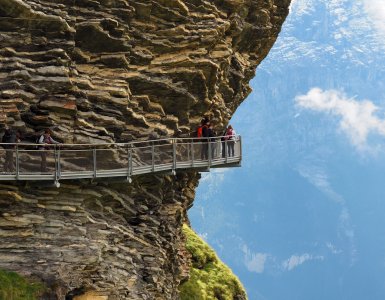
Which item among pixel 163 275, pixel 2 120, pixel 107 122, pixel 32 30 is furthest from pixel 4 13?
pixel 163 275

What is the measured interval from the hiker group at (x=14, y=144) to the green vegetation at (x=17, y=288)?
3682 mm

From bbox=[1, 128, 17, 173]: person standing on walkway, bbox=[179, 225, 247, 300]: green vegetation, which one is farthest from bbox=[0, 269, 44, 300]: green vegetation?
bbox=[179, 225, 247, 300]: green vegetation

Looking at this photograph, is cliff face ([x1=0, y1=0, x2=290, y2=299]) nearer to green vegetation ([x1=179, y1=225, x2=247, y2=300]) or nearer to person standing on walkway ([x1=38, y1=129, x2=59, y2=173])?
person standing on walkway ([x1=38, y1=129, x2=59, y2=173])

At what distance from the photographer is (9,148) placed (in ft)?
106

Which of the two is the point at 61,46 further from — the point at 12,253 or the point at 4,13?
the point at 12,253

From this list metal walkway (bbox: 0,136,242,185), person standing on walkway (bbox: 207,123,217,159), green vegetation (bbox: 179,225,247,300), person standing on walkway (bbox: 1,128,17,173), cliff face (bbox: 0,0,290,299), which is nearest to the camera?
person standing on walkway (bbox: 1,128,17,173)

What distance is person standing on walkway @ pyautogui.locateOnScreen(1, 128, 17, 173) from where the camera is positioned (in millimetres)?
31562

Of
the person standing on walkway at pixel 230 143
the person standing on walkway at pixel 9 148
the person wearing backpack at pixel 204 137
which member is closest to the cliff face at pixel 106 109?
the person wearing backpack at pixel 204 137

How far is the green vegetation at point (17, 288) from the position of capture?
30906mm

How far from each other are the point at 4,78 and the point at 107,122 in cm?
491

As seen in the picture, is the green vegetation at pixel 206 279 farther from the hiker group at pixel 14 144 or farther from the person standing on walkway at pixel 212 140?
the hiker group at pixel 14 144

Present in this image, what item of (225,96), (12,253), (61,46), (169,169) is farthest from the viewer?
(225,96)

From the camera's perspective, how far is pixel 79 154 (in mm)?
33438

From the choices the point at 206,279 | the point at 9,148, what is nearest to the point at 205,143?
the point at 9,148
